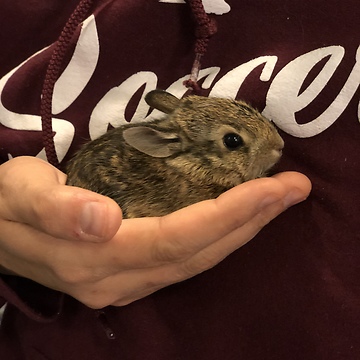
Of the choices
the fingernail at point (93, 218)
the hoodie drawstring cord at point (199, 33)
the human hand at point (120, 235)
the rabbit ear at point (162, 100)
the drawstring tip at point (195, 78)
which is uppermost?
the hoodie drawstring cord at point (199, 33)

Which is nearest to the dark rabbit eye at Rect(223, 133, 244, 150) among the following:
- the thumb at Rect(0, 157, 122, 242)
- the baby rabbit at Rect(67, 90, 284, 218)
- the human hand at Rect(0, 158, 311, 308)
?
the baby rabbit at Rect(67, 90, 284, 218)

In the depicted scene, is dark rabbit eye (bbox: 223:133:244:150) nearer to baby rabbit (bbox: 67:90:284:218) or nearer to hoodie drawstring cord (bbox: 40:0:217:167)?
baby rabbit (bbox: 67:90:284:218)

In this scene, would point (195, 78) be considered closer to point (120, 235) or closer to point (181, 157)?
point (181, 157)

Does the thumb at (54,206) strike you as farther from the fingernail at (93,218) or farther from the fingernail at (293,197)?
the fingernail at (293,197)

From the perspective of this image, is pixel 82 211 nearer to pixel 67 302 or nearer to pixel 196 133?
pixel 196 133

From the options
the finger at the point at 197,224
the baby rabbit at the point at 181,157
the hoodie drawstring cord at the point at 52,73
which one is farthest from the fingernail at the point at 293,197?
the hoodie drawstring cord at the point at 52,73

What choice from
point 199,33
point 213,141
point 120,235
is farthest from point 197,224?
point 199,33
